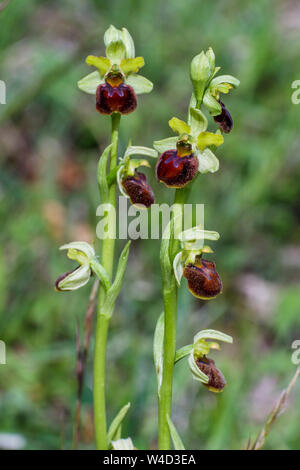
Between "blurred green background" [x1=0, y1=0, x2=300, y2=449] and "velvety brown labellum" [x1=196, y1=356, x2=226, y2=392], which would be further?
"blurred green background" [x1=0, y1=0, x2=300, y2=449]

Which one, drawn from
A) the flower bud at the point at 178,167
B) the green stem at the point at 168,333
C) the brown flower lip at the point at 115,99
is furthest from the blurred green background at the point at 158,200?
the flower bud at the point at 178,167

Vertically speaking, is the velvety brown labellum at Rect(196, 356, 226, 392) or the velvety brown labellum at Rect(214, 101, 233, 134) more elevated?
the velvety brown labellum at Rect(214, 101, 233, 134)

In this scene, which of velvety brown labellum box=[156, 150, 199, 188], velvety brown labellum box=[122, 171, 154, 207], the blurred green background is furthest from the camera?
the blurred green background

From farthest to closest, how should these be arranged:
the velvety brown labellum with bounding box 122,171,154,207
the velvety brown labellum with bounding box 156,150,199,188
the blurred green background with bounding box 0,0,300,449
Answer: the blurred green background with bounding box 0,0,300,449 → the velvety brown labellum with bounding box 122,171,154,207 → the velvety brown labellum with bounding box 156,150,199,188

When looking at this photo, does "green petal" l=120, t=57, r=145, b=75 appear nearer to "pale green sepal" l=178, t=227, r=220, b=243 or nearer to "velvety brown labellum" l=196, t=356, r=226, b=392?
"pale green sepal" l=178, t=227, r=220, b=243

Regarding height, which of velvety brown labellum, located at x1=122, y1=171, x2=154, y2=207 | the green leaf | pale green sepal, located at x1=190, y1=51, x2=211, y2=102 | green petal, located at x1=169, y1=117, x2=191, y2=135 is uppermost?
pale green sepal, located at x1=190, y1=51, x2=211, y2=102

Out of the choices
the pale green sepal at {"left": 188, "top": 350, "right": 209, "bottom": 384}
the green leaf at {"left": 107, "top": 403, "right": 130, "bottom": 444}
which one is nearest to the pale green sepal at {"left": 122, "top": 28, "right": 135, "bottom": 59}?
the pale green sepal at {"left": 188, "top": 350, "right": 209, "bottom": 384}

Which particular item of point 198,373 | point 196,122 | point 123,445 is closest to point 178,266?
point 198,373
